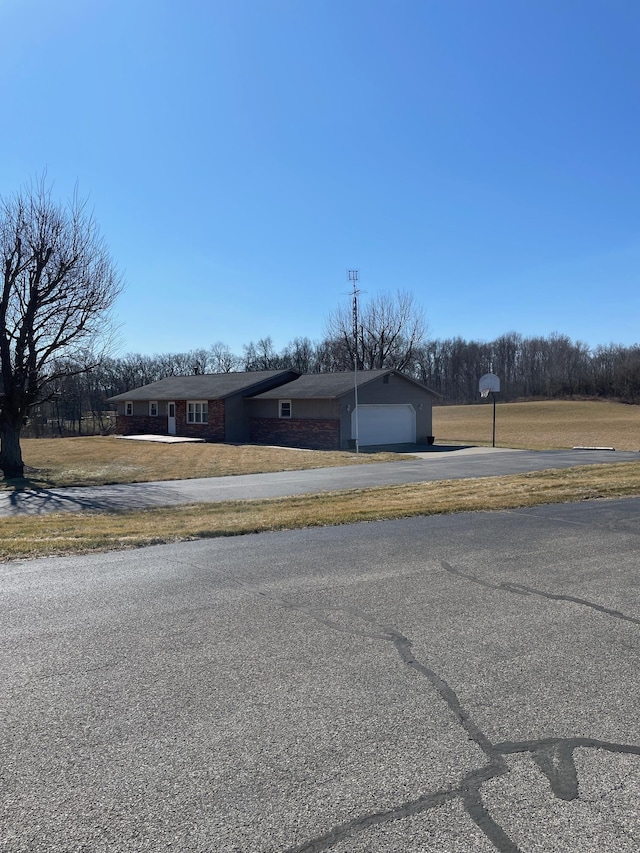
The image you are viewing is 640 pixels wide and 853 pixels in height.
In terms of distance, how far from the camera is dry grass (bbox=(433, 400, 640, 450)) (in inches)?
1539

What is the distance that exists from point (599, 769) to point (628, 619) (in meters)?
2.43

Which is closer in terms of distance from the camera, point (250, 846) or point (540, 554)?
point (250, 846)

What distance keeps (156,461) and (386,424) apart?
41.8ft

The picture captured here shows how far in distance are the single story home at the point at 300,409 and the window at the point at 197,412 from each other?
Answer: 0.01m

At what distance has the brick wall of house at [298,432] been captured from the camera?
104 ft

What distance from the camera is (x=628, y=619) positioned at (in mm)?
5168

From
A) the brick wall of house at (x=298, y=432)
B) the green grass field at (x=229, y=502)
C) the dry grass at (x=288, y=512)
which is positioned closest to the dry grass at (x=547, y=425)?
the brick wall of house at (x=298, y=432)

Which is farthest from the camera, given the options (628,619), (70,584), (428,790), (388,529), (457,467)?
(457,467)

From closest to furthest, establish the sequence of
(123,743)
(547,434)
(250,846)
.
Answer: (250,846) < (123,743) < (547,434)

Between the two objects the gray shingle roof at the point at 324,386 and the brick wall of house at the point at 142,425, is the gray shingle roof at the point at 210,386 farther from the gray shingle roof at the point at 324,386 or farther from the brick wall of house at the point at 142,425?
the brick wall of house at the point at 142,425

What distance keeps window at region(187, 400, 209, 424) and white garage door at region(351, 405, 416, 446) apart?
9093 mm

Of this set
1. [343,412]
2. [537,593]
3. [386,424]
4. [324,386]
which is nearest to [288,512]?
[537,593]

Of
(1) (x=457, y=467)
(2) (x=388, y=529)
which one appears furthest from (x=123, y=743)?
(1) (x=457, y=467)

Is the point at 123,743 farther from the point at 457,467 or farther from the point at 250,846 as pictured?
the point at 457,467
